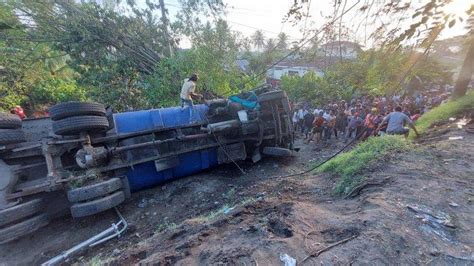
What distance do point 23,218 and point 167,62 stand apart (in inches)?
262

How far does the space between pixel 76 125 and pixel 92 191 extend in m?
1.09

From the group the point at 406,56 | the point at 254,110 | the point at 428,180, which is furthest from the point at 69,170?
the point at 428,180

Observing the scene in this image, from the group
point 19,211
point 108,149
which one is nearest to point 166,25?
point 108,149

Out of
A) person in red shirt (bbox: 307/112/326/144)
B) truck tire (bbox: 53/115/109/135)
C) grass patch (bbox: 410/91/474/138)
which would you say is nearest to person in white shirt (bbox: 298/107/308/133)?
person in red shirt (bbox: 307/112/326/144)

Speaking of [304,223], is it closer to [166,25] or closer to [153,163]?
[153,163]

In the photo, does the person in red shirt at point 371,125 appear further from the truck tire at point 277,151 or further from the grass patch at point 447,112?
the truck tire at point 277,151

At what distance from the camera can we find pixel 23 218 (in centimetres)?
404

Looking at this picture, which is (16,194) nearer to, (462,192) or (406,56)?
(406,56)

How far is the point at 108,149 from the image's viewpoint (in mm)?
4957

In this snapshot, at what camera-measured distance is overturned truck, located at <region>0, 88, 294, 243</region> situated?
4117mm

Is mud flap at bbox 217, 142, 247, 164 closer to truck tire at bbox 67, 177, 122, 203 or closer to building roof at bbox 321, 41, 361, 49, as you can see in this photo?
truck tire at bbox 67, 177, 122, 203

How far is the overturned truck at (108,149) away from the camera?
412cm

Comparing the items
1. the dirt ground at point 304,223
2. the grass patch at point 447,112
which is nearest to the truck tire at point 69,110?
the dirt ground at point 304,223

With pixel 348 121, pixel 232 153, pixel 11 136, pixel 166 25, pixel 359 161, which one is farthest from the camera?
pixel 348 121
